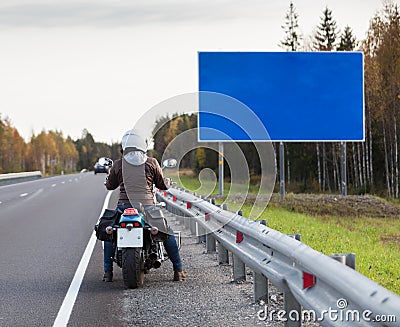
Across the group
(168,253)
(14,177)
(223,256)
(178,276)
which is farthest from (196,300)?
(14,177)

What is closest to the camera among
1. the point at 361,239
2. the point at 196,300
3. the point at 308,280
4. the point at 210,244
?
the point at 308,280

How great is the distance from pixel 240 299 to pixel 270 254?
3.99 ft

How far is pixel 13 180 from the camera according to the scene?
198ft

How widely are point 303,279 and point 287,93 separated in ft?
73.4

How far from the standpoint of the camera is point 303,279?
5.89m

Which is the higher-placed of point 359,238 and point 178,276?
point 178,276

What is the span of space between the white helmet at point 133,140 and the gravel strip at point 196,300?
175 cm

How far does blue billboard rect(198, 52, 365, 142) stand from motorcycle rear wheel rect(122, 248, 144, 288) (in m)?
18.4

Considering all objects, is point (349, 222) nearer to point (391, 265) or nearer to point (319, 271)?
point (391, 265)

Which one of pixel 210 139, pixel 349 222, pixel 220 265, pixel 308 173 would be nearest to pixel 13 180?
pixel 308 173

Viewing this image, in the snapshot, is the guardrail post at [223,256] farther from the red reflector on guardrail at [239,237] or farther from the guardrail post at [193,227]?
the guardrail post at [193,227]

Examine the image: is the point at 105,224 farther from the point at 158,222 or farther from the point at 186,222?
the point at 186,222

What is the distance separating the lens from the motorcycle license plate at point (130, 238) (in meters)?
8.95

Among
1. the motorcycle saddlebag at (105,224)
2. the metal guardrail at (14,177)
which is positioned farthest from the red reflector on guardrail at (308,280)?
the metal guardrail at (14,177)
